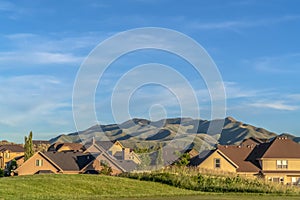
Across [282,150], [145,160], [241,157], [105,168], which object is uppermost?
[282,150]

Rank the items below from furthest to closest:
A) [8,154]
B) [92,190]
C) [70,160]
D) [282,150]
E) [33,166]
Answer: [8,154]
[70,160]
[33,166]
[282,150]
[92,190]

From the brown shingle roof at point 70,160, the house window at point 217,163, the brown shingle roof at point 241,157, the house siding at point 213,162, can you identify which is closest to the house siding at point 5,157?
the brown shingle roof at point 70,160

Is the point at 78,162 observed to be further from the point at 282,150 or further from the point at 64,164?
the point at 282,150

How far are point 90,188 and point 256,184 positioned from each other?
11412 millimetres

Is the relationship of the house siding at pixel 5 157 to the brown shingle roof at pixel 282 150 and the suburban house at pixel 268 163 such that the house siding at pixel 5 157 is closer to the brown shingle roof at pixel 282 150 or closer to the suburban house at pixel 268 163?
the suburban house at pixel 268 163

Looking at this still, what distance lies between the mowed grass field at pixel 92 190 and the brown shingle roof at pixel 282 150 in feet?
92.6

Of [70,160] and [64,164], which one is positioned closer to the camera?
[64,164]

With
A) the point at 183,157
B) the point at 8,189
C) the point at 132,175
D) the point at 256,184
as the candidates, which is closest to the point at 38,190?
the point at 8,189

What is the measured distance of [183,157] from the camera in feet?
190

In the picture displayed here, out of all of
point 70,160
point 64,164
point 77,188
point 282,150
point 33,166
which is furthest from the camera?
point 70,160

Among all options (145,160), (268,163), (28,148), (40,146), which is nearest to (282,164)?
(268,163)

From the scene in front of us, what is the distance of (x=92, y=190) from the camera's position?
29438 mm

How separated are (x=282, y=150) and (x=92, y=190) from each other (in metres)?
35.1

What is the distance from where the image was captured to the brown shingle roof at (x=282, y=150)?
191 ft
